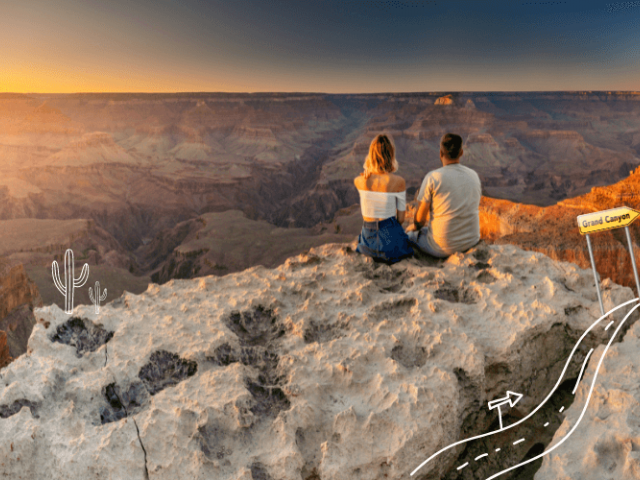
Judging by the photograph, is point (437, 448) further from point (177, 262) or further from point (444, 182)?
point (177, 262)

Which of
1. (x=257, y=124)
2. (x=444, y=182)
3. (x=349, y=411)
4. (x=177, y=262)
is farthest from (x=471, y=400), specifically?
(x=257, y=124)

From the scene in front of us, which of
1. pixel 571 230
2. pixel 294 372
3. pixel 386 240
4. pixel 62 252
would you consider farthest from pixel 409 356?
pixel 62 252

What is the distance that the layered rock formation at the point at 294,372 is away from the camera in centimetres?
238

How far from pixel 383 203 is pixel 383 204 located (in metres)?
0.01

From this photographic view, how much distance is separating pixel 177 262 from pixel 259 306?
39743mm

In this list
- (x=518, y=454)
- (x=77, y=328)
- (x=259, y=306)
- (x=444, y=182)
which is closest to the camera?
(x=518, y=454)

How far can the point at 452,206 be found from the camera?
14.5 feet

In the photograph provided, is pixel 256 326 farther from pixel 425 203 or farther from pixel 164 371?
pixel 425 203

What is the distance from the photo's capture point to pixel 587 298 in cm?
350

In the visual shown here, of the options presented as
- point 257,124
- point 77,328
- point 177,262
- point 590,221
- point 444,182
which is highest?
point 257,124

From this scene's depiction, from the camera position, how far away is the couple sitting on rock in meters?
4.39

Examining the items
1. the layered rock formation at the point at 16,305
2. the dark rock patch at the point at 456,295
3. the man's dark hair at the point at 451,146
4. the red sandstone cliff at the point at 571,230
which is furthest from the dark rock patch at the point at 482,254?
the layered rock formation at the point at 16,305

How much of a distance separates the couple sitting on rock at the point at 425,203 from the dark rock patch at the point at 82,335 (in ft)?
8.48

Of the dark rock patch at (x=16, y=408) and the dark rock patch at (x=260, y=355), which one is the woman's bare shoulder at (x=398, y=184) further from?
the dark rock patch at (x=16, y=408)
